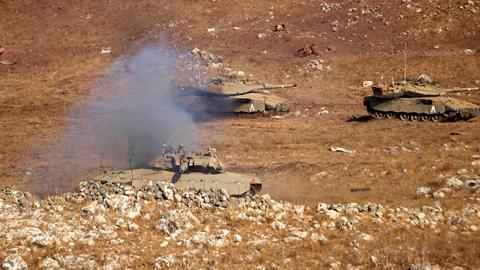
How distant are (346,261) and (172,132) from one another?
1459cm

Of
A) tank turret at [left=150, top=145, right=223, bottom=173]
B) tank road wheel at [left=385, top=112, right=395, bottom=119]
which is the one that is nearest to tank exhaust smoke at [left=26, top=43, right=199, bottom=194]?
tank turret at [left=150, top=145, right=223, bottom=173]

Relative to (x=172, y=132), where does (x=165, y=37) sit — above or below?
above

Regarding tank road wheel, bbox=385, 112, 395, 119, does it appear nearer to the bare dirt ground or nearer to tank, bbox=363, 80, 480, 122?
tank, bbox=363, 80, 480, 122

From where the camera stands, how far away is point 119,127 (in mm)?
31422

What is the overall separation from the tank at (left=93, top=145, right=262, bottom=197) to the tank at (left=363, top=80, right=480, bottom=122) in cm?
1498

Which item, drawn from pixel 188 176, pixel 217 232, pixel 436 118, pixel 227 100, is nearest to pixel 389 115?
pixel 436 118

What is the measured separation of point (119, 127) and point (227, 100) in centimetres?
642

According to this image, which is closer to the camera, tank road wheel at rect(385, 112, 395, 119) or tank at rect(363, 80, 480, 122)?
tank at rect(363, 80, 480, 122)

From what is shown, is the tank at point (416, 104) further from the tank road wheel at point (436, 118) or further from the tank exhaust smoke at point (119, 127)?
the tank exhaust smoke at point (119, 127)

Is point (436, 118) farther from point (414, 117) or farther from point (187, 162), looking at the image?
point (187, 162)

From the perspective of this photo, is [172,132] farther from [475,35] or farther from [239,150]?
[475,35]

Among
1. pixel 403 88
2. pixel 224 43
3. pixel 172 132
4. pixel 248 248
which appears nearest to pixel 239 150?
pixel 172 132

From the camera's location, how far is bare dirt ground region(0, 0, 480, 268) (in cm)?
2344

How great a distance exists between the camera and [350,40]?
4700 centimetres
